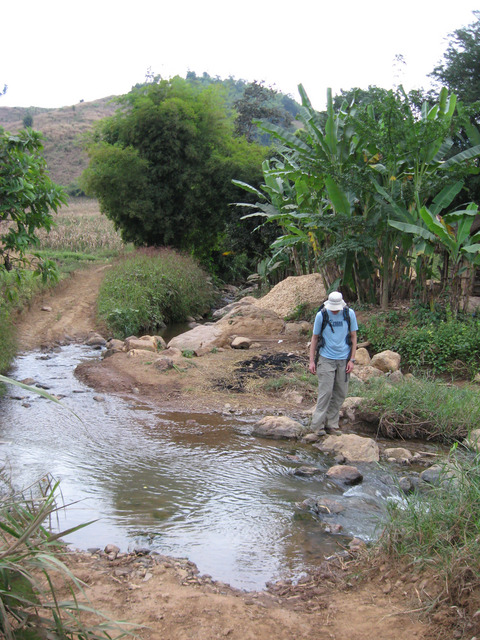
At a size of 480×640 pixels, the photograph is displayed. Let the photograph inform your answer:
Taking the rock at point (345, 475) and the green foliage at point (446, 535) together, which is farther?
the rock at point (345, 475)

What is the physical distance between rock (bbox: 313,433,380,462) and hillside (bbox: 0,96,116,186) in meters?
42.6

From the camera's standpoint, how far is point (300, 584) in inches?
154

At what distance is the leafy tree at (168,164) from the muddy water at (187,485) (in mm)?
13877

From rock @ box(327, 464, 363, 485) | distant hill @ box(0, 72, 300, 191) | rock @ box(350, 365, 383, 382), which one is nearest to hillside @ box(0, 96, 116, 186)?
distant hill @ box(0, 72, 300, 191)

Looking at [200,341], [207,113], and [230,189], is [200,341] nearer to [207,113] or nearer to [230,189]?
[230,189]

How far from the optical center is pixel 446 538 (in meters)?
3.57

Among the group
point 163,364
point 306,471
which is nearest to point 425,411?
point 306,471

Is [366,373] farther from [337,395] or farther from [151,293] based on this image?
[151,293]

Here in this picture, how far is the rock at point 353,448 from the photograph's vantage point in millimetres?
6590

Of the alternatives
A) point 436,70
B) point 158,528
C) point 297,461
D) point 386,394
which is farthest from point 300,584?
point 436,70

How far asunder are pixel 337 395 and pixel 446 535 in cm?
388

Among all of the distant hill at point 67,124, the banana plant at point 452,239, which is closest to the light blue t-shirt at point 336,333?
the banana plant at point 452,239

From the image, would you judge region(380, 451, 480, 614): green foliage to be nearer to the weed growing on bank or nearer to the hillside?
the weed growing on bank

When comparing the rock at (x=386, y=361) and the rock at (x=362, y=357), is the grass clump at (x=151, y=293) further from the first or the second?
the rock at (x=386, y=361)
